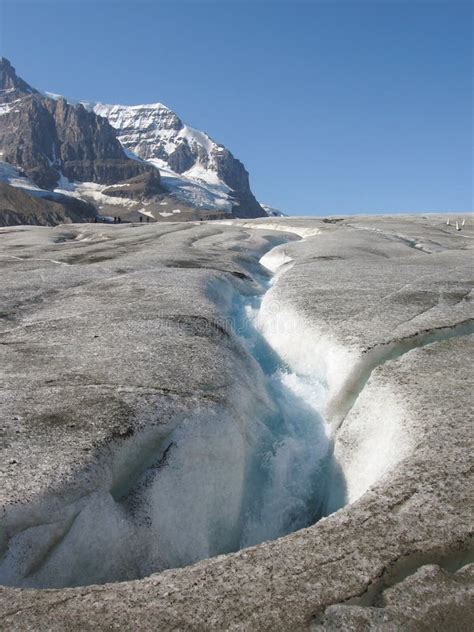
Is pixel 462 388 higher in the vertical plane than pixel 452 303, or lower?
lower

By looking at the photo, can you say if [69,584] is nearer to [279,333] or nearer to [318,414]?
[318,414]

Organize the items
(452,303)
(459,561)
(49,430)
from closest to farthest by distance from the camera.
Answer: (459,561)
(49,430)
(452,303)

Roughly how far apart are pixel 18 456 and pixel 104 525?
2.21 meters

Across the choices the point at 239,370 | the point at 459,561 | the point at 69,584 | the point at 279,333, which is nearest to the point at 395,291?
the point at 279,333

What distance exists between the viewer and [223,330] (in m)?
21.0

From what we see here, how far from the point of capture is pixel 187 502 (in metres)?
12.5

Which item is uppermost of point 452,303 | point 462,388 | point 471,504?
point 452,303

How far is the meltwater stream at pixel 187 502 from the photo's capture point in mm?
10055

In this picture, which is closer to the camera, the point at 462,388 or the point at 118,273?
the point at 462,388

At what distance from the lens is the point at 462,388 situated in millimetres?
14492

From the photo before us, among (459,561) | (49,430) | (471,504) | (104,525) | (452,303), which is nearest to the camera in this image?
(459,561)

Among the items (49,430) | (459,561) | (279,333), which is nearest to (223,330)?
(279,333)

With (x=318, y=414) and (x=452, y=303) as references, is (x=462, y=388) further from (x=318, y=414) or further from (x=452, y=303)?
(x=452, y=303)

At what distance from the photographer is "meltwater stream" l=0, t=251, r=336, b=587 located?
1005 cm
